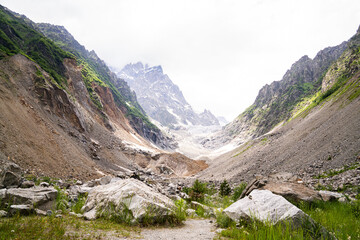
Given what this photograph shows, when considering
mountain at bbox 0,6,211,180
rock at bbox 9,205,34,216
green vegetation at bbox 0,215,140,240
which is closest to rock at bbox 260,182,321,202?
green vegetation at bbox 0,215,140,240

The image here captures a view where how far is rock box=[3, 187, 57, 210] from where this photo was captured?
7979mm

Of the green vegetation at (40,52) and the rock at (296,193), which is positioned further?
the green vegetation at (40,52)

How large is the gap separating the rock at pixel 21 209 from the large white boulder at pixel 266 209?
27.3 ft

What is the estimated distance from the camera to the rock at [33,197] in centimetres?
798

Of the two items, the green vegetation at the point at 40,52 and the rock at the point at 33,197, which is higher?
the green vegetation at the point at 40,52

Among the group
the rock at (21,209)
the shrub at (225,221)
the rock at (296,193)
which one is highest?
the rock at (21,209)

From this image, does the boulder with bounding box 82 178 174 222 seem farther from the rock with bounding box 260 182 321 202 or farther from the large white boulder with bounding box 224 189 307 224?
the rock with bounding box 260 182 321 202

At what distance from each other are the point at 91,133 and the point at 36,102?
837 inches

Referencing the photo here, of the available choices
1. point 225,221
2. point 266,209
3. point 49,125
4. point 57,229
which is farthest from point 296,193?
point 49,125

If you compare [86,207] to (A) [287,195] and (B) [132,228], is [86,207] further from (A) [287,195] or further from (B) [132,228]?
(A) [287,195]

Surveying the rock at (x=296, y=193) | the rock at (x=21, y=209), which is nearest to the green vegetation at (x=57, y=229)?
the rock at (x=21, y=209)

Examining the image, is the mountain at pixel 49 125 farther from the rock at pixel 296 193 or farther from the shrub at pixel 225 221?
the rock at pixel 296 193

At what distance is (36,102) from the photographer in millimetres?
38938

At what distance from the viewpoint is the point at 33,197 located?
8.41 meters
